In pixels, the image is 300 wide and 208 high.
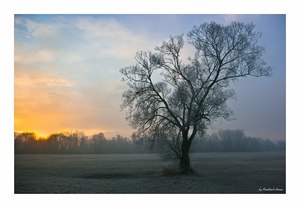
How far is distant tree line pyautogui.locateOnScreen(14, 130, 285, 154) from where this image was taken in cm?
1508

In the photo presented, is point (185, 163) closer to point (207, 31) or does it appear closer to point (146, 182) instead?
point (146, 182)

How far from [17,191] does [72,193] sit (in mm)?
1849

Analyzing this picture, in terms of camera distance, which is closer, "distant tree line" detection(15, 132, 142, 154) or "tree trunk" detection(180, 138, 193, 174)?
"distant tree line" detection(15, 132, 142, 154)

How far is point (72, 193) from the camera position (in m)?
13.5

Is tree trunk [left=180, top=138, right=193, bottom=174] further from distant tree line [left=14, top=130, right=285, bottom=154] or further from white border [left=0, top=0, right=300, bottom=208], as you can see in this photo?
white border [left=0, top=0, right=300, bottom=208]

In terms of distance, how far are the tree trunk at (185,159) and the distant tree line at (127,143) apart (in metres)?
0.28

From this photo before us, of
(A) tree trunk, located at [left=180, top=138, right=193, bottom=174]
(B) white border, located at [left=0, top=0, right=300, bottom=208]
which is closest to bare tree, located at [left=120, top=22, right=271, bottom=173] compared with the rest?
(A) tree trunk, located at [left=180, top=138, right=193, bottom=174]

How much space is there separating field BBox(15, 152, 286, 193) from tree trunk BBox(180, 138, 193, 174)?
0.22 meters

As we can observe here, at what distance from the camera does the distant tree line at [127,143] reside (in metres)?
15.1
